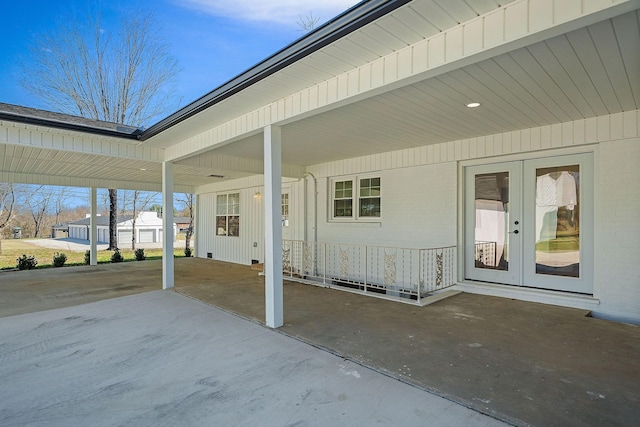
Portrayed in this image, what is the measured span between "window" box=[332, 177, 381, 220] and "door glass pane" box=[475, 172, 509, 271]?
196cm

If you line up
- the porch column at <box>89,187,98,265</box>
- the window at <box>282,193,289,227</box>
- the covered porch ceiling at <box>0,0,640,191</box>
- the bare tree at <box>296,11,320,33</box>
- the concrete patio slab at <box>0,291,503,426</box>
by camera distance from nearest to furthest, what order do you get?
1. the concrete patio slab at <box>0,291,503,426</box>
2. the covered porch ceiling at <box>0,0,640,191</box>
3. the window at <box>282,193,289,227</box>
4. the porch column at <box>89,187,98,265</box>
5. the bare tree at <box>296,11,320,33</box>

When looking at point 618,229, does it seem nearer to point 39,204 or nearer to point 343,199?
point 343,199

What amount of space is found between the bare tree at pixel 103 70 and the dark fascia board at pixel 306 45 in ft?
49.6

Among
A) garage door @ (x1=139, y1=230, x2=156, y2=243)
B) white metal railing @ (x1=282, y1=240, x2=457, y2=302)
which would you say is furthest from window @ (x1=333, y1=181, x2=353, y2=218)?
garage door @ (x1=139, y1=230, x2=156, y2=243)

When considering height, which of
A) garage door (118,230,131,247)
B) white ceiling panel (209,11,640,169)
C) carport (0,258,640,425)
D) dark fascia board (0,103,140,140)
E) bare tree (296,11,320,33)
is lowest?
garage door (118,230,131,247)

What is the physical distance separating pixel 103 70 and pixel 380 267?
17.0m

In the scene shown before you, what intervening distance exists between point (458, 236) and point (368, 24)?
4.15m

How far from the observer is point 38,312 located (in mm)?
4891

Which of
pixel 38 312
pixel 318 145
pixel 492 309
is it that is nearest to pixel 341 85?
pixel 318 145

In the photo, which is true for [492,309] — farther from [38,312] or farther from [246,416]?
[38,312]

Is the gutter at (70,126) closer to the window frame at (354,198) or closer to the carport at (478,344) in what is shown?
the carport at (478,344)

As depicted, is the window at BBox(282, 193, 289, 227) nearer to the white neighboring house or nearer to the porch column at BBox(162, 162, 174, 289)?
the porch column at BBox(162, 162, 174, 289)

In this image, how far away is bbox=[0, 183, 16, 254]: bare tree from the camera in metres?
18.0

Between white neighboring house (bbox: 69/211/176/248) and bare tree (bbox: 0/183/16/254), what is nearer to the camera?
bare tree (bbox: 0/183/16/254)
